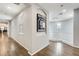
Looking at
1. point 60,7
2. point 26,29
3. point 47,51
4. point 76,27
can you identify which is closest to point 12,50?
point 26,29

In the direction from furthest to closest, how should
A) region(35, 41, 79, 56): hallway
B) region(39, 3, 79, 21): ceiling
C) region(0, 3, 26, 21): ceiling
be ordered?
region(0, 3, 26, 21): ceiling < region(39, 3, 79, 21): ceiling < region(35, 41, 79, 56): hallway

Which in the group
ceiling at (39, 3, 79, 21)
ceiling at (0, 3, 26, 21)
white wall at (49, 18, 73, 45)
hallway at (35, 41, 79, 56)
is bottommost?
hallway at (35, 41, 79, 56)

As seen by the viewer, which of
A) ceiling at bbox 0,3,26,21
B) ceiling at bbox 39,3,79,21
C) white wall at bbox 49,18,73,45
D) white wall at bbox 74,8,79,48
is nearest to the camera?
ceiling at bbox 39,3,79,21

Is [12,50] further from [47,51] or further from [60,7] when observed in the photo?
[60,7]

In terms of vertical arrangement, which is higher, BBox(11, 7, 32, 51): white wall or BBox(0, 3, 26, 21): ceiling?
BBox(0, 3, 26, 21): ceiling

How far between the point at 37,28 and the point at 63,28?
5083 millimetres

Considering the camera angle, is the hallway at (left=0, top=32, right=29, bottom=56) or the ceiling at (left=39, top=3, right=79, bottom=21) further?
the ceiling at (left=39, top=3, right=79, bottom=21)

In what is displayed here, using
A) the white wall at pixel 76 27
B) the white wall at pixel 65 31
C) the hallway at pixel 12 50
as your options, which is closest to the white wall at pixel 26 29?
the hallway at pixel 12 50

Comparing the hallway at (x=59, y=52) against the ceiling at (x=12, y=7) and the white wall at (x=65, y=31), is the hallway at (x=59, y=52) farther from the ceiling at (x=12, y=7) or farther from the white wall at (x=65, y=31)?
the ceiling at (x=12, y=7)

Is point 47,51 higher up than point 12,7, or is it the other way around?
point 12,7

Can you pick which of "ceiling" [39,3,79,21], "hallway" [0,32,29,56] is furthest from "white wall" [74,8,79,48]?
"hallway" [0,32,29,56]

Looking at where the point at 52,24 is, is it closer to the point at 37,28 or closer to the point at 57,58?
the point at 37,28

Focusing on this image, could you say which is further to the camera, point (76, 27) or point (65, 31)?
point (65, 31)

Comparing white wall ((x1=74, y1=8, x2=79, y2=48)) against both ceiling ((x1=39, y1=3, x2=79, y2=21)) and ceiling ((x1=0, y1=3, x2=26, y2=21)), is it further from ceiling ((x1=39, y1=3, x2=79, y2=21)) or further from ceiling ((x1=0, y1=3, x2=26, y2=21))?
ceiling ((x1=0, y1=3, x2=26, y2=21))
